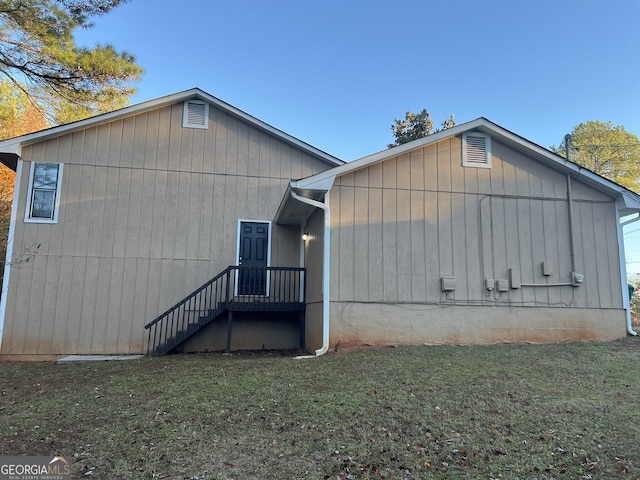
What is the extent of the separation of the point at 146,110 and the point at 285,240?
4.23 meters

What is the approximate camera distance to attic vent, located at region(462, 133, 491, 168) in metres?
8.05

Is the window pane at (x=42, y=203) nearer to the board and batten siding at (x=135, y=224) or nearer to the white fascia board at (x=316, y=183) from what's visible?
the board and batten siding at (x=135, y=224)

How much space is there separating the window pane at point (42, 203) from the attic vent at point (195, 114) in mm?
3172

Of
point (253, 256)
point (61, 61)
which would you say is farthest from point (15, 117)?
point (253, 256)

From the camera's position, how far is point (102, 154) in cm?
916

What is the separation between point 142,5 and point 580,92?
17.9m

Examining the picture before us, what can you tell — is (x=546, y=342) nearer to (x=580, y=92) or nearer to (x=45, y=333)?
(x=45, y=333)

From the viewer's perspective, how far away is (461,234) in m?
7.70

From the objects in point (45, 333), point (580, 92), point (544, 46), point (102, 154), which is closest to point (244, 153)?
point (102, 154)

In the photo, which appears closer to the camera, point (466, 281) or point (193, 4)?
point (466, 281)

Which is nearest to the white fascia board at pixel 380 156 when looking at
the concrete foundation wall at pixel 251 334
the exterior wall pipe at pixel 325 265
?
the exterior wall pipe at pixel 325 265

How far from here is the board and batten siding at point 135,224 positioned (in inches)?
338

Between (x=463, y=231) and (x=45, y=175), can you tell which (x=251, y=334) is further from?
(x=45, y=175)

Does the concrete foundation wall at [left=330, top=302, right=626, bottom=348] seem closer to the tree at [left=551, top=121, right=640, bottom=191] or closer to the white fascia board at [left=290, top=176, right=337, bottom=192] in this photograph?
the white fascia board at [left=290, top=176, right=337, bottom=192]
